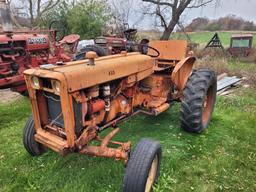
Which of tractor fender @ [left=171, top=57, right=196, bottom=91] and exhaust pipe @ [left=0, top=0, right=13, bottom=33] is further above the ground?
exhaust pipe @ [left=0, top=0, right=13, bottom=33]

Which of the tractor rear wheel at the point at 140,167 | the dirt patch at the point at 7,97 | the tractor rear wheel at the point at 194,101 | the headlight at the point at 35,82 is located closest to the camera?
the tractor rear wheel at the point at 140,167

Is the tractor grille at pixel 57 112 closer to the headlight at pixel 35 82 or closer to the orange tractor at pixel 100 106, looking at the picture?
the orange tractor at pixel 100 106

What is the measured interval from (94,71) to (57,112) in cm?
59

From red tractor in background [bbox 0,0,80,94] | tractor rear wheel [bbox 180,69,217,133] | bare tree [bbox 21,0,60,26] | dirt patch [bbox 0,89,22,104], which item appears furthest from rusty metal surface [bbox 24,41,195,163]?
bare tree [bbox 21,0,60,26]

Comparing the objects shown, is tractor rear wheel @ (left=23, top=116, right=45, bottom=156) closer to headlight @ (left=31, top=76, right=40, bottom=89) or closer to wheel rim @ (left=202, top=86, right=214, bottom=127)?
headlight @ (left=31, top=76, right=40, bottom=89)

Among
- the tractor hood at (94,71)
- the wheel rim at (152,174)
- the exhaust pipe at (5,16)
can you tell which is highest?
the exhaust pipe at (5,16)

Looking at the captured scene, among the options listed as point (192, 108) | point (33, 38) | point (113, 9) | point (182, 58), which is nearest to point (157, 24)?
point (113, 9)

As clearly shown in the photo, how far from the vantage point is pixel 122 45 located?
7105 mm

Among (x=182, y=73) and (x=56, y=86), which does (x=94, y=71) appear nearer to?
(x=56, y=86)

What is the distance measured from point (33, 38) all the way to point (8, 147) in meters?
3.17

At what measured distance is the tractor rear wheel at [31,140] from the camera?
10.9 ft

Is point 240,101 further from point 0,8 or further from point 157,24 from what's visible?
point 157,24

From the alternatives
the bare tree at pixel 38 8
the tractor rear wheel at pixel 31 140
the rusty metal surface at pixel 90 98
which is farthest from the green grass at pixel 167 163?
the bare tree at pixel 38 8

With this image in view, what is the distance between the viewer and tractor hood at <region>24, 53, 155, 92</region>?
100 inches
